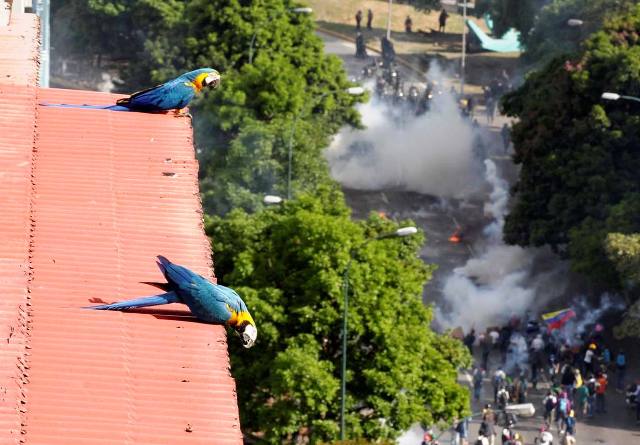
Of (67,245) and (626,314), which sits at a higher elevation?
(67,245)

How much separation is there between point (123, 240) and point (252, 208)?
3516 cm

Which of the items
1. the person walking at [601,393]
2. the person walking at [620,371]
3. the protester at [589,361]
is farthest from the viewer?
the person walking at [620,371]

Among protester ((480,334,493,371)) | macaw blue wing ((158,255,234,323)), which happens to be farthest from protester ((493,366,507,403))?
macaw blue wing ((158,255,234,323))

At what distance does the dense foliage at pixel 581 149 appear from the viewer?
5725 cm

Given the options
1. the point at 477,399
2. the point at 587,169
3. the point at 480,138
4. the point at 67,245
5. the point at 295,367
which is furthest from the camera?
the point at 480,138

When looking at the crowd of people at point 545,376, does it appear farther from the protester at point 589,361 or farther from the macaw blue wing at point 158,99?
→ the macaw blue wing at point 158,99

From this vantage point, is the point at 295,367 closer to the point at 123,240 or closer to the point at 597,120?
the point at 123,240

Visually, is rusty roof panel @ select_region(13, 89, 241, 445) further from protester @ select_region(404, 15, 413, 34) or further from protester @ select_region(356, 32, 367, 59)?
protester @ select_region(404, 15, 413, 34)

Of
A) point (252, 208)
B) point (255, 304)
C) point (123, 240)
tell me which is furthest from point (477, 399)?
point (123, 240)

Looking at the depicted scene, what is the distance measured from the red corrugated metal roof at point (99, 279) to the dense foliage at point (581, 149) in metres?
35.7

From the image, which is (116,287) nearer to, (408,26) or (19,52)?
(19,52)

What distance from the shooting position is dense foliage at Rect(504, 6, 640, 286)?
5725cm

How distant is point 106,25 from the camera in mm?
79875

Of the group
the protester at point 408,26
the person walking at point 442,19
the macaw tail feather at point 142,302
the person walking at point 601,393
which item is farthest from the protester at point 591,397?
the protester at point 408,26
